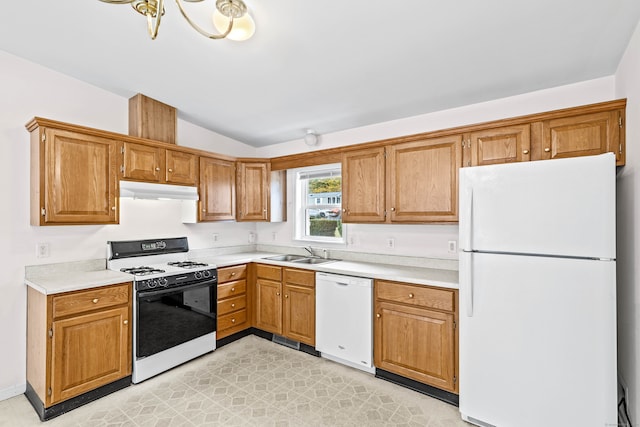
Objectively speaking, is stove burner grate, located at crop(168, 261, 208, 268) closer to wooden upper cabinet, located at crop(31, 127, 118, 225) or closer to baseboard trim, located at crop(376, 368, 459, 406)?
wooden upper cabinet, located at crop(31, 127, 118, 225)

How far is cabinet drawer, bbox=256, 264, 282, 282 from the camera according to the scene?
11.5 feet

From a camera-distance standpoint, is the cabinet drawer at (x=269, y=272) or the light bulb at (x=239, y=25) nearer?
the light bulb at (x=239, y=25)

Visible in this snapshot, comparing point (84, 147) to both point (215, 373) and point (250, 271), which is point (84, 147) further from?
point (215, 373)

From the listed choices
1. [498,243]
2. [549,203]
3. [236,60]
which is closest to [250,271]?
[236,60]

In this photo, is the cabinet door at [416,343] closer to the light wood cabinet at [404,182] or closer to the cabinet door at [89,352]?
the light wood cabinet at [404,182]

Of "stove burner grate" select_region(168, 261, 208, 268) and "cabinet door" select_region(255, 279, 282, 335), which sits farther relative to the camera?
"cabinet door" select_region(255, 279, 282, 335)

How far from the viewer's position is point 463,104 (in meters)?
2.90

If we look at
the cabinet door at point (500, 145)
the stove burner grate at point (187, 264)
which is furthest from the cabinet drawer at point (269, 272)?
the cabinet door at point (500, 145)

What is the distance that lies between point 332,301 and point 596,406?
192 cm

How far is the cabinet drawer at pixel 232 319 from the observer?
3.42 metres

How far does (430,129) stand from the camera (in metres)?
3.13

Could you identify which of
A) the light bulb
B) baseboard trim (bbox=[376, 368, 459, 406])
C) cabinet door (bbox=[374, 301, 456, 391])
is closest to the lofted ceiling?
the light bulb

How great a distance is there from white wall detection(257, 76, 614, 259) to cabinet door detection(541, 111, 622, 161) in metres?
0.38

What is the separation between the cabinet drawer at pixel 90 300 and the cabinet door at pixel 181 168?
119 centimetres
